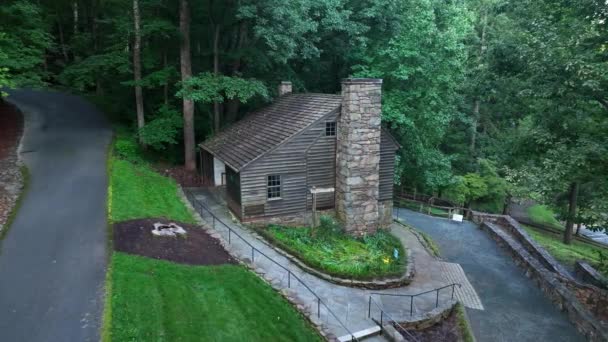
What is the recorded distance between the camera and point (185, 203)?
18219 mm

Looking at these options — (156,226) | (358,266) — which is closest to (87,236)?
(156,226)

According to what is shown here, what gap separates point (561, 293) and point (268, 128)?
43.3ft

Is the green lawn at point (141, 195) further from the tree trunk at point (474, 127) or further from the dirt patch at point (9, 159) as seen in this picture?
the tree trunk at point (474, 127)

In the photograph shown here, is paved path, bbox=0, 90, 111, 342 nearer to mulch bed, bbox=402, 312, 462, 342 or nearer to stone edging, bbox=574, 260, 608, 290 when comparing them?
mulch bed, bbox=402, 312, 462, 342

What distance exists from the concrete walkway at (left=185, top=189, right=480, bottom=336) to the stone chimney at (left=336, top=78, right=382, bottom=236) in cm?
292

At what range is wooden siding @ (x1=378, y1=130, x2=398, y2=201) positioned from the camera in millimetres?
19453

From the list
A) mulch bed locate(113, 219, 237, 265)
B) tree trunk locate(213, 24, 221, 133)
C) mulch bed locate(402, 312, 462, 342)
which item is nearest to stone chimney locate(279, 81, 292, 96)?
tree trunk locate(213, 24, 221, 133)

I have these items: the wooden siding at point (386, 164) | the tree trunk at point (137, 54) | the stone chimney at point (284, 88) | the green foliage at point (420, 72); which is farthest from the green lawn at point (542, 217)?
the tree trunk at point (137, 54)

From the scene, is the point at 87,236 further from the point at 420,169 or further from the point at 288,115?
the point at 420,169

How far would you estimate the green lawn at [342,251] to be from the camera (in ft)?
48.6

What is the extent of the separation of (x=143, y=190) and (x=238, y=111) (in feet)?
36.6

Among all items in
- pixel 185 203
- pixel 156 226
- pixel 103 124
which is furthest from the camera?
pixel 103 124

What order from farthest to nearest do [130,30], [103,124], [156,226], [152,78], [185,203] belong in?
[103,124] → [152,78] → [130,30] → [185,203] → [156,226]

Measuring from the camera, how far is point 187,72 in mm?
21938
